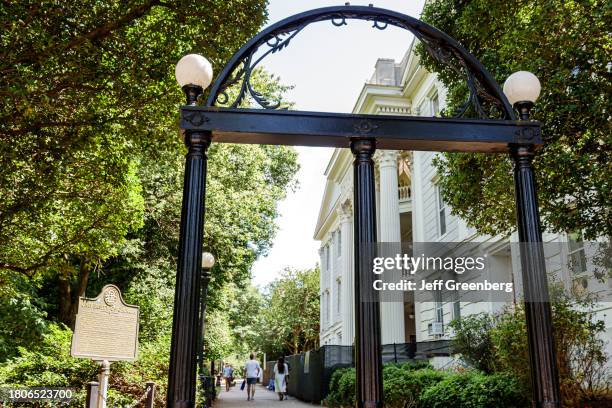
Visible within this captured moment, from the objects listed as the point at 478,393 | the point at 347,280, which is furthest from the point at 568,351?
the point at 347,280

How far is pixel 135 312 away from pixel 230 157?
15253 millimetres

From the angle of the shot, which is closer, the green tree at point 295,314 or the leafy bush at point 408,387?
the leafy bush at point 408,387

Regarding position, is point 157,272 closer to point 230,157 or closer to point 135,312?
point 230,157

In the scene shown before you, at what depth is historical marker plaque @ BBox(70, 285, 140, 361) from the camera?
25.0 feet

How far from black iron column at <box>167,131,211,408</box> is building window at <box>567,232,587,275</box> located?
10.1 m

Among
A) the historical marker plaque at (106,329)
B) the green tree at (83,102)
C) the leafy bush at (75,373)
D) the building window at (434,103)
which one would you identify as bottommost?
the leafy bush at (75,373)

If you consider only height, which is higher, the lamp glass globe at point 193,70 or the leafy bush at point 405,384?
the lamp glass globe at point 193,70

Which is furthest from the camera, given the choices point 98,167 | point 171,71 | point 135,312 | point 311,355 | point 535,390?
point 311,355

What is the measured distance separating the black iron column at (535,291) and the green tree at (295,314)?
167 ft

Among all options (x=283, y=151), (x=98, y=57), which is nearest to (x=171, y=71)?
(x=98, y=57)

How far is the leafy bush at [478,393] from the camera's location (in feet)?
31.0

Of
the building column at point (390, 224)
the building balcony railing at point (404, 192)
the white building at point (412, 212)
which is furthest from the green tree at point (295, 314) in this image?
the building column at point (390, 224)

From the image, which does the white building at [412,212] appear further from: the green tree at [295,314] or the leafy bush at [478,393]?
the green tree at [295,314]

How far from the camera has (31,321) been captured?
1747cm
